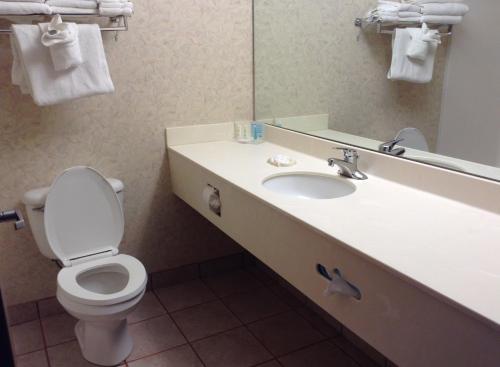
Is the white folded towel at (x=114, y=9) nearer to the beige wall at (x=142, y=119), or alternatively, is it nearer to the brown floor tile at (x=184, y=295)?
the beige wall at (x=142, y=119)

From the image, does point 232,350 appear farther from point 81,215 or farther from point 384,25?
point 384,25

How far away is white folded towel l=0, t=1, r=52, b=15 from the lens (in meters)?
1.59

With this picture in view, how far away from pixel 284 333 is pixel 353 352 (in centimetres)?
35

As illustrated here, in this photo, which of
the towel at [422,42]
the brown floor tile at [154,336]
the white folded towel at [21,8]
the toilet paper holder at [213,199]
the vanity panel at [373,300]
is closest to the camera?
the vanity panel at [373,300]

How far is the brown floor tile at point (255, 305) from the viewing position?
7.43 feet

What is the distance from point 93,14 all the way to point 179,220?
3.93ft

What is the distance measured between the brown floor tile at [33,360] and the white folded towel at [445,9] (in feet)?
7.08

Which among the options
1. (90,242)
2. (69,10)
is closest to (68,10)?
(69,10)

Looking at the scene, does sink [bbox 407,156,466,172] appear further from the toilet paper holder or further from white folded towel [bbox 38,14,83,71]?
white folded towel [bbox 38,14,83,71]

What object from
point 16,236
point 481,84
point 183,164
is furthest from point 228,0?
point 16,236

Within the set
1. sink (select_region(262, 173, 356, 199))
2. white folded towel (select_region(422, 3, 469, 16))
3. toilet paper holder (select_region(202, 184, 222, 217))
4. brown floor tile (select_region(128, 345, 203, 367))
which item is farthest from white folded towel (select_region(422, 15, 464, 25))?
brown floor tile (select_region(128, 345, 203, 367))

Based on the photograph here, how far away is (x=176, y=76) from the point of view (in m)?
2.24

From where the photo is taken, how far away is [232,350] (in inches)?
78.3

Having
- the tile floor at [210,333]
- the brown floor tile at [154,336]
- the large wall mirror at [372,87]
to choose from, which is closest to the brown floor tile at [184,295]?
the tile floor at [210,333]
